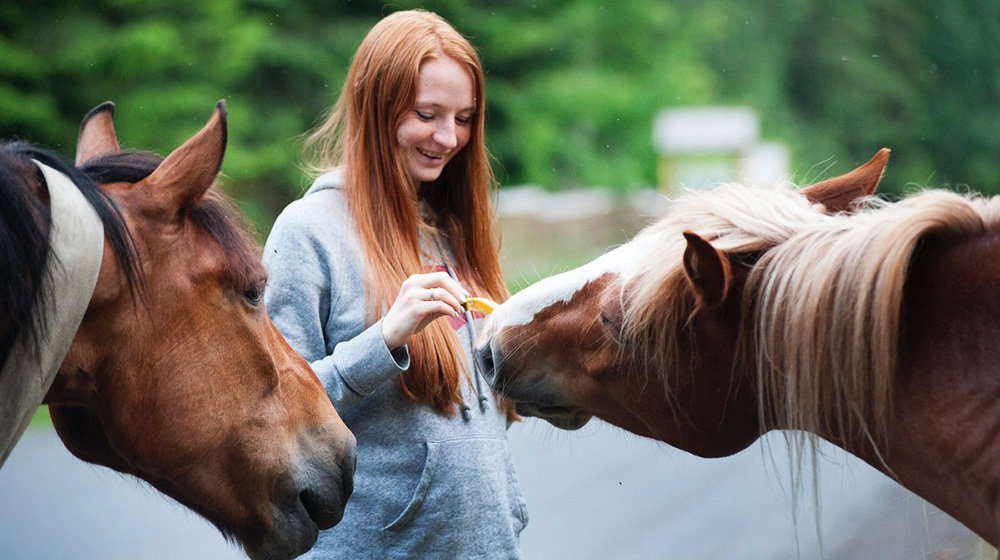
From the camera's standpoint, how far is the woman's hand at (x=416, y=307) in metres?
1.78

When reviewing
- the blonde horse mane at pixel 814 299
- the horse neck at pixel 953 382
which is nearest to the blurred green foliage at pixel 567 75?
the blonde horse mane at pixel 814 299

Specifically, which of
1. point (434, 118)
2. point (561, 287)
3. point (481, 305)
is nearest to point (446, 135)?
point (434, 118)

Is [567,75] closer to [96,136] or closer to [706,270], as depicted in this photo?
[96,136]

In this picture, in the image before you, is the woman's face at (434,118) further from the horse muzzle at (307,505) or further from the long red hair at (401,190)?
the horse muzzle at (307,505)

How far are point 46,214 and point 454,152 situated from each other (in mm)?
974

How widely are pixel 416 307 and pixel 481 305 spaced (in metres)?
0.22

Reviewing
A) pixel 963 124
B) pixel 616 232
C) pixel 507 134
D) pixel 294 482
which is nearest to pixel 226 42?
pixel 507 134

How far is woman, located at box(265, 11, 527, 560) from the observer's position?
1.85 meters

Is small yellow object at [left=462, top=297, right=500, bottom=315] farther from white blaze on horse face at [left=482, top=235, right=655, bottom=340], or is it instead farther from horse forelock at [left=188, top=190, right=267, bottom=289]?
horse forelock at [left=188, top=190, right=267, bottom=289]

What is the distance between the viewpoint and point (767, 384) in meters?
1.51

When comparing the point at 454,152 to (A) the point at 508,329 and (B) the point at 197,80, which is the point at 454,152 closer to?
(A) the point at 508,329

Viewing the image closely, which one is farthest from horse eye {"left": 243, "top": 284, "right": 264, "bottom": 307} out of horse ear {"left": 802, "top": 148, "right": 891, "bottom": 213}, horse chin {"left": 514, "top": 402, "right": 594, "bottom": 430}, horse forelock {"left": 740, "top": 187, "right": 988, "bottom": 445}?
horse ear {"left": 802, "top": 148, "right": 891, "bottom": 213}

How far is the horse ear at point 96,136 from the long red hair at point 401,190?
49 cm

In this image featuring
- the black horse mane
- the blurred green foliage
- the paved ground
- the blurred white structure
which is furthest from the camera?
the blurred white structure
